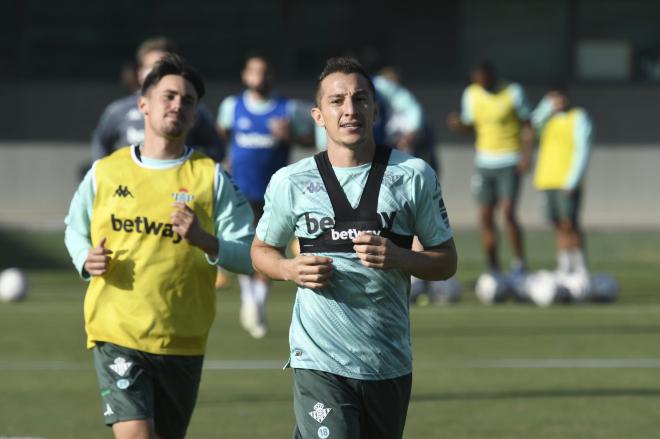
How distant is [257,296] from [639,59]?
12.8 m

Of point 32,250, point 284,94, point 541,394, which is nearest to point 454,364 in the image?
point 541,394

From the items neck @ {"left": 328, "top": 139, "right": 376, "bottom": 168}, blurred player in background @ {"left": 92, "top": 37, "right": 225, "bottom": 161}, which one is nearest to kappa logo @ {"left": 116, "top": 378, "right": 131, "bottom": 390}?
neck @ {"left": 328, "top": 139, "right": 376, "bottom": 168}

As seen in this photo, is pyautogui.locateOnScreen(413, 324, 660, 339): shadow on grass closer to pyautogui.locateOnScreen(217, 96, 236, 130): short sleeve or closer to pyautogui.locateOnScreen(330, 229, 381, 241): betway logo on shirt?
pyautogui.locateOnScreen(217, 96, 236, 130): short sleeve

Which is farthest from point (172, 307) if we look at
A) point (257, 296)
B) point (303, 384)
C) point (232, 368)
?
point (257, 296)

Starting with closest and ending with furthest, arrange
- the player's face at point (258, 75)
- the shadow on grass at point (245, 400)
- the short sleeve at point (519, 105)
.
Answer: the shadow on grass at point (245, 400), the player's face at point (258, 75), the short sleeve at point (519, 105)

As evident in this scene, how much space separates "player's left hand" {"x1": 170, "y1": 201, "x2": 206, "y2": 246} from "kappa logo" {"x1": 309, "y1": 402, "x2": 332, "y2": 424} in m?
1.16

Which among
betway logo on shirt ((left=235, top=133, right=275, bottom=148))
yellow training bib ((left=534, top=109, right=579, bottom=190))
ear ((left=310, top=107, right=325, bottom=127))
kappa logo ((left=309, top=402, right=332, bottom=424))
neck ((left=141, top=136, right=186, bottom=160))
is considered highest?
ear ((left=310, top=107, right=325, bottom=127))

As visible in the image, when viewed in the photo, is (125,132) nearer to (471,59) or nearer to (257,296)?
(257,296)

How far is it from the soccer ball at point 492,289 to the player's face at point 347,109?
39.0ft

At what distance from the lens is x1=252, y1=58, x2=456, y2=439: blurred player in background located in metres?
6.07

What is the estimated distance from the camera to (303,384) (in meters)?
6.14

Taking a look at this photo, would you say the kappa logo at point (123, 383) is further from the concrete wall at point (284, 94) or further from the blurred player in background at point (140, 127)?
the concrete wall at point (284, 94)

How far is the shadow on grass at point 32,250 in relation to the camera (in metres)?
22.1

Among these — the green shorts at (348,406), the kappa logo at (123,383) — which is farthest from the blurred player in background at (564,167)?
the green shorts at (348,406)
